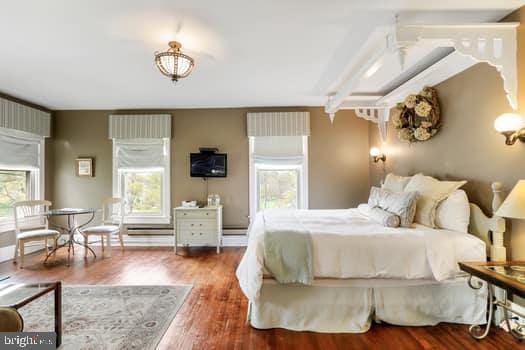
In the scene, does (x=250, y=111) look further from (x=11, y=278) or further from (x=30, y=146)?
(x=11, y=278)

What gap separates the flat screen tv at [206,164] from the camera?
4770mm

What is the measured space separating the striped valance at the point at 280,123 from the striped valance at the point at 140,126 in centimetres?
148

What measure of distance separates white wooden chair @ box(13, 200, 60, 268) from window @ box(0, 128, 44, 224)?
0.57ft

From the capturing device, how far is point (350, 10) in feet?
6.92

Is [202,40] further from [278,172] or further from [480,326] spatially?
[480,326]

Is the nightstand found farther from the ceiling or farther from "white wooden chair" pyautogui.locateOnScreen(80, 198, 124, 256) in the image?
"white wooden chair" pyautogui.locateOnScreen(80, 198, 124, 256)

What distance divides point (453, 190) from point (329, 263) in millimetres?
1364

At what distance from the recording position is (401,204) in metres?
2.64

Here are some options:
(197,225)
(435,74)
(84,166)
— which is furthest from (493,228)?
(84,166)

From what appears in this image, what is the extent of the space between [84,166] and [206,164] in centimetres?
220

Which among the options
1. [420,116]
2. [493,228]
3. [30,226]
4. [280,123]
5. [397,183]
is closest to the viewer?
[493,228]

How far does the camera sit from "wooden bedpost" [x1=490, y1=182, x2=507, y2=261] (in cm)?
214

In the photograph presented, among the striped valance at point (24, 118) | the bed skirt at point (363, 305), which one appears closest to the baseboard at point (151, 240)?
the striped valance at point (24, 118)

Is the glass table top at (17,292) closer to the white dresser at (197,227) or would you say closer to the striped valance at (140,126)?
the white dresser at (197,227)
